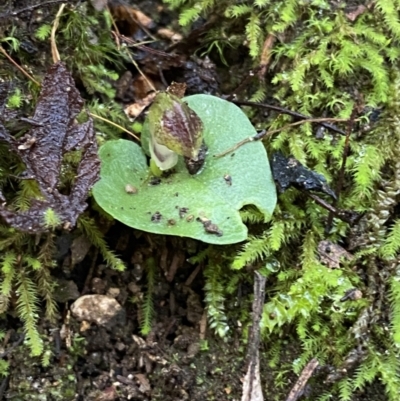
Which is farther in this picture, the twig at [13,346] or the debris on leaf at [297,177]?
the debris on leaf at [297,177]

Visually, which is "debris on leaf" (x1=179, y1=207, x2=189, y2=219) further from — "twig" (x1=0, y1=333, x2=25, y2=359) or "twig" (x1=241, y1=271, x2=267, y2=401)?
"twig" (x1=0, y1=333, x2=25, y2=359)

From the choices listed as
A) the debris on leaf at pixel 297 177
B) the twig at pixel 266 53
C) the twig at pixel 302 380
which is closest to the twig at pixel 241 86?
the twig at pixel 266 53

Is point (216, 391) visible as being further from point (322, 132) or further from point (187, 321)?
point (322, 132)

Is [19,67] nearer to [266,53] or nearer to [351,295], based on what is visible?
[266,53]

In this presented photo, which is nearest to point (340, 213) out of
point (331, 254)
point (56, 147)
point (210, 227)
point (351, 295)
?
point (331, 254)

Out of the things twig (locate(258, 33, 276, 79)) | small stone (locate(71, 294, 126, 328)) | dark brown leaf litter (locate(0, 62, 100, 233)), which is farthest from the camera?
twig (locate(258, 33, 276, 79))

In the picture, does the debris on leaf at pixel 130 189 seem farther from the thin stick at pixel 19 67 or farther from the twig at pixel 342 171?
the twig at pixel 342 171

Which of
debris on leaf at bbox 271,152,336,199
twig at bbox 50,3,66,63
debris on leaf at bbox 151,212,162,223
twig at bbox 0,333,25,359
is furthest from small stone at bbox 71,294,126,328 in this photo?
twig at bbox 50,3,66,63
